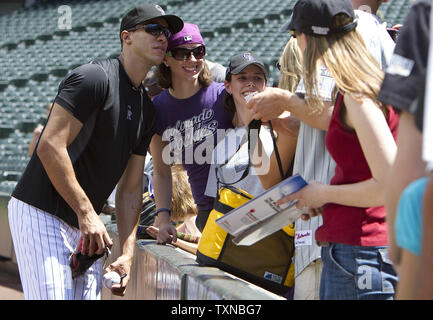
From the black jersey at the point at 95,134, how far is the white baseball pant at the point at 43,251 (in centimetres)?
4

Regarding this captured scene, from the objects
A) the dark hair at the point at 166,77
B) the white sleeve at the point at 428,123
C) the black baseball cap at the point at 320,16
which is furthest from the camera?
the dark hair at the point at 166,77

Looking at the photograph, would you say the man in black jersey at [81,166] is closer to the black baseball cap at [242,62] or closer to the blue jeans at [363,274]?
the black baseball cap at [242,62]

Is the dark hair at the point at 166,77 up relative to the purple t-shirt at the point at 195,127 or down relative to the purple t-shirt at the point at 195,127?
up

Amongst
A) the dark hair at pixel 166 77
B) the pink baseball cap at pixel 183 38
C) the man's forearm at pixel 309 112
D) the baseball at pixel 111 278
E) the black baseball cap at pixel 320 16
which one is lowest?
the baseball at pixel 111 278

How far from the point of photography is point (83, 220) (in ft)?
9.16

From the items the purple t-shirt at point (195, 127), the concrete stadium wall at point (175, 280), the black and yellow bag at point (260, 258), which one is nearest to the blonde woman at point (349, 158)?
the concrete stadium wall at point (175, 280)

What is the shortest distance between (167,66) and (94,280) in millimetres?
1344

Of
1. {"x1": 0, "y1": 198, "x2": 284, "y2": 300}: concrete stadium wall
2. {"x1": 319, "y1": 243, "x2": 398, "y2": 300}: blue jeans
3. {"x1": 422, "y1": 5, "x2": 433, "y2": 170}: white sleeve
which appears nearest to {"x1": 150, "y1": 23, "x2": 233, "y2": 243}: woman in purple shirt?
{"x1": 0, "y1": 198, "x2": 284, "y2": 300}: concrete stadium wall

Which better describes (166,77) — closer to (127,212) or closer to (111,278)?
(127,212)

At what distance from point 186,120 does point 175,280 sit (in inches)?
39.1

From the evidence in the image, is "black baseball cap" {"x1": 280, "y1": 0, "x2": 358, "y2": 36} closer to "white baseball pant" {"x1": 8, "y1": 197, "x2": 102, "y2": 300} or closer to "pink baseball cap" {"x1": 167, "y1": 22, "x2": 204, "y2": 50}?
"white baseball pant" {"x1": 8, "y1": 197, "x2": 102, "y2": 300}

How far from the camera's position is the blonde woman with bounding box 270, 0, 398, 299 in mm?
1877

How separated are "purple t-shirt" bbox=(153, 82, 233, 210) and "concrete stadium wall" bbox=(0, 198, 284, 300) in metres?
0.44

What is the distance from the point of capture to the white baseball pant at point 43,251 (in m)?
2.80
